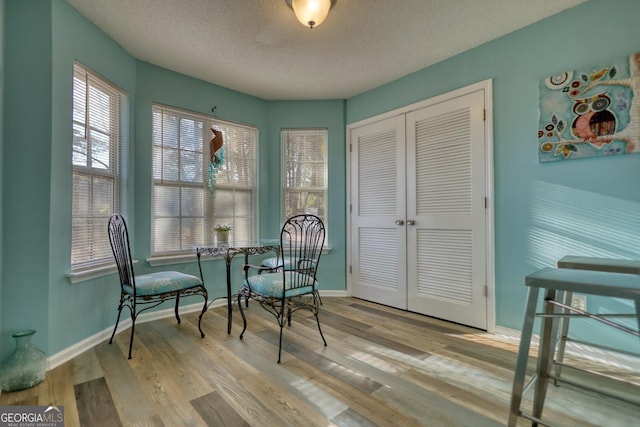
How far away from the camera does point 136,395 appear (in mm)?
1610

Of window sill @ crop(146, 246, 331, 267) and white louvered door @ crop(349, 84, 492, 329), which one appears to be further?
window sill @ crop(146, 246, 331, 267)

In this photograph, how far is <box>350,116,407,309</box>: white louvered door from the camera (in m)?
3.11

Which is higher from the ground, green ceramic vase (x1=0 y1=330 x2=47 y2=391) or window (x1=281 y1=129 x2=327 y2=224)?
window (x1=281 y1=129 x2=327 y2=224)

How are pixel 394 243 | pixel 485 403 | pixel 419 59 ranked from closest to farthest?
1. pixel 485 403
2. pixel 419 59
3. pixel 394 243

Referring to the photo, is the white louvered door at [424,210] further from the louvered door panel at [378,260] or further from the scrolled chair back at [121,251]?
the scrolled chair back at [121,251]

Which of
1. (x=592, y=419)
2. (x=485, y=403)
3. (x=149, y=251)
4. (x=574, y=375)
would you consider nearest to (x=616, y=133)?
(x=574, y=375)

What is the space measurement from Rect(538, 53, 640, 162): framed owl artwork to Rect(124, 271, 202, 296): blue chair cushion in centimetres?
289

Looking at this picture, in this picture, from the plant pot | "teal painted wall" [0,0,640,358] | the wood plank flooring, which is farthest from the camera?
the plant pot

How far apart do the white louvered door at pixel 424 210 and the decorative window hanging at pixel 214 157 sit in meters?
1.53

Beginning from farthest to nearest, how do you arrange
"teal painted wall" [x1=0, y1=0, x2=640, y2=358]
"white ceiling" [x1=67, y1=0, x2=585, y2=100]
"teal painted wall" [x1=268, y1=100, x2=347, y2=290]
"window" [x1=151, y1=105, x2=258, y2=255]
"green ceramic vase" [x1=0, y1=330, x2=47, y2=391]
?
"teal painted wall" [x1=268, y1=100, x2=347, y2=290] < "window" [x1=151, y1=105, x2=258, y2=255] < "white ceiling" [x1=67, y1=0, x2=585, y2=100] < "teal painted wall" [x1=0, y1=0, x2=640, y2=358] < "green ceramic vase" [x1=0, y1=330, x2=47, y2=391]

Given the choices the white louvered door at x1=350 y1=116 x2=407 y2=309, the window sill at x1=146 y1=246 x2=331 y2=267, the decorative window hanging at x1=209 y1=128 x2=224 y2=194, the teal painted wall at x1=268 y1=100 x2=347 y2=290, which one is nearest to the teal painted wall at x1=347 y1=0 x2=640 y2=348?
the white louvered door at x1=350 y1=116 x2=407 y2=309

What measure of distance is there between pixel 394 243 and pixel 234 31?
2.45m

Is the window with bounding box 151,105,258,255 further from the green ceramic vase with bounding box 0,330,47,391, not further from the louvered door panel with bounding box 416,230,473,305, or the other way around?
the louvered door panel with bounding box 416,230,473,305

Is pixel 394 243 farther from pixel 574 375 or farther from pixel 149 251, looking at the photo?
pixel 149 251
